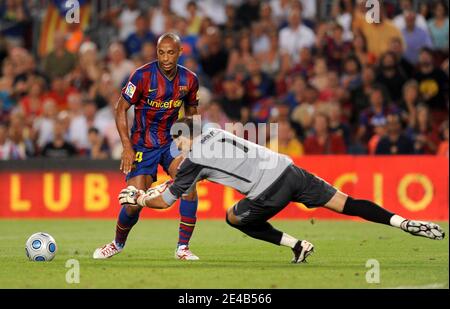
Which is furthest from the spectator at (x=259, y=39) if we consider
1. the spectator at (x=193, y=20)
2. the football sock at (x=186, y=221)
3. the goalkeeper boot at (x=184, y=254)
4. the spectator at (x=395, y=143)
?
the goalkeeper boot at (x=184, y=254)

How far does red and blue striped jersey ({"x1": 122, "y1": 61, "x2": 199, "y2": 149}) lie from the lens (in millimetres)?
11820

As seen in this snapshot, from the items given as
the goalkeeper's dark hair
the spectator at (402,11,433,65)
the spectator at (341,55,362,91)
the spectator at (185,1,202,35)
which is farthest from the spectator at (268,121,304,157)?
the goalkeeper's dark hair

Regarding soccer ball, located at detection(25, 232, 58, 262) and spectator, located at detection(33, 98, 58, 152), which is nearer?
soccer ball, located at detection(25, 232, 58, 262)

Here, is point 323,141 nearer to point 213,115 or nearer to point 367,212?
point 213,115

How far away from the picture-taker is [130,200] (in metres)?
10.9

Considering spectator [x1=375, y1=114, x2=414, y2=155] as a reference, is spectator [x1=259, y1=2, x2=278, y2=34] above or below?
above

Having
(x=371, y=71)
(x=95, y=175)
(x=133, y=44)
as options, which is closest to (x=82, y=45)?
(x=133, y=44)

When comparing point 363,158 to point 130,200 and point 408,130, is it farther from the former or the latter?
point 130,200

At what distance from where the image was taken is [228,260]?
11.7 metres

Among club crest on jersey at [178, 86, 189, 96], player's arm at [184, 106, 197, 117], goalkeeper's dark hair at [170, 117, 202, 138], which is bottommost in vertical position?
goalkeeper's dark hair at [170, 117, 202, 138]

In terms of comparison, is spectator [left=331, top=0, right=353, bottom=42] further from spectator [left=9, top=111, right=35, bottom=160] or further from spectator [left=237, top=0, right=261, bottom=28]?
spectator [left=9, top=111, right=35, bottom=160]

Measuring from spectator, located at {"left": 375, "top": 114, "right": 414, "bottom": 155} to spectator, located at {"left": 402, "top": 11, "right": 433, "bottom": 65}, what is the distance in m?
2.26

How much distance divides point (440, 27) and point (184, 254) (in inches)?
396

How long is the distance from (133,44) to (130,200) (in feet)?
38.4
